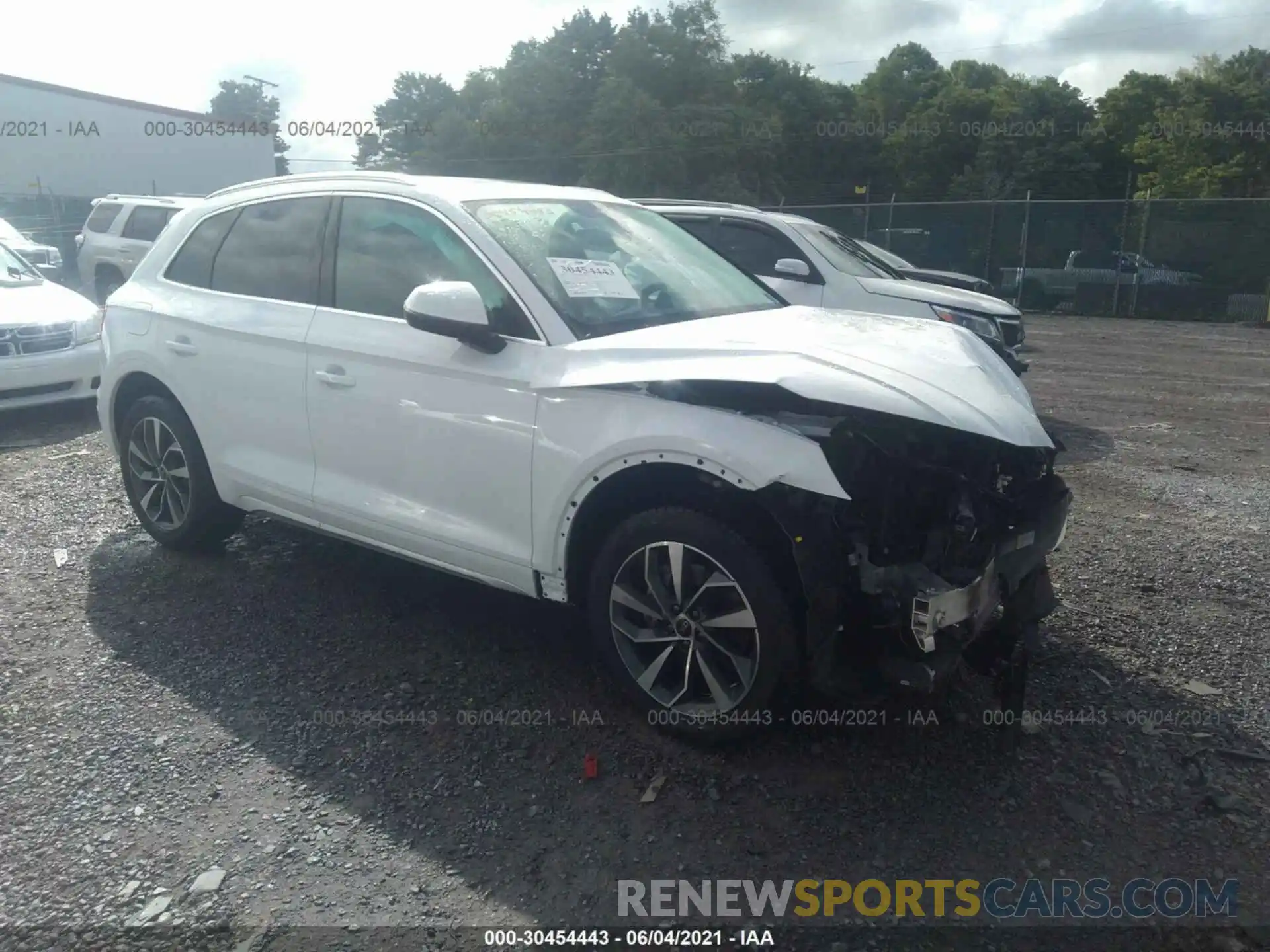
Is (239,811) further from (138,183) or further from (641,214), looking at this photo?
(138,183)

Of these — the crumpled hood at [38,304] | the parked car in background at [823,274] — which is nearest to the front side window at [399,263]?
the parked car in background at [823,274]

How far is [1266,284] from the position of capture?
19656mm

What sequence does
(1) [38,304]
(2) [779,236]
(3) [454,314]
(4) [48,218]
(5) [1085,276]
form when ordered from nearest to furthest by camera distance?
(3) [454,314]
(2) [779,236]
(1) [38,304]
(5) [1085,276]
(4) [48,218]

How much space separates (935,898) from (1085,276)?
70.5 ft

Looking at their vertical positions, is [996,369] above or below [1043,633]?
above

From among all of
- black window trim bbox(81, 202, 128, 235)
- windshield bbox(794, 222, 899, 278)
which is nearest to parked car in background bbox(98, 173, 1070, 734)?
windshield bbox(794, 222, 899, 278)

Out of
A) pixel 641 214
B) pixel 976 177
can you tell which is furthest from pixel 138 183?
pixel 641 214

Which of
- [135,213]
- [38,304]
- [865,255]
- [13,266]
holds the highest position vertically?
[135,213]

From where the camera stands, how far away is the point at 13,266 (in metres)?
9.24

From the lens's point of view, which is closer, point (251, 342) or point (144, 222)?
point (251, 342)

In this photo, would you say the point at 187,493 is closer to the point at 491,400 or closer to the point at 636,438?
the point at 491,400

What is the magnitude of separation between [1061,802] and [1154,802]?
290 millimetres

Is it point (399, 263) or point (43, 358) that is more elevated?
point (399, 263)

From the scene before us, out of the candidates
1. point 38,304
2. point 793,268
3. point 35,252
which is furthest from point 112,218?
point 793,268
